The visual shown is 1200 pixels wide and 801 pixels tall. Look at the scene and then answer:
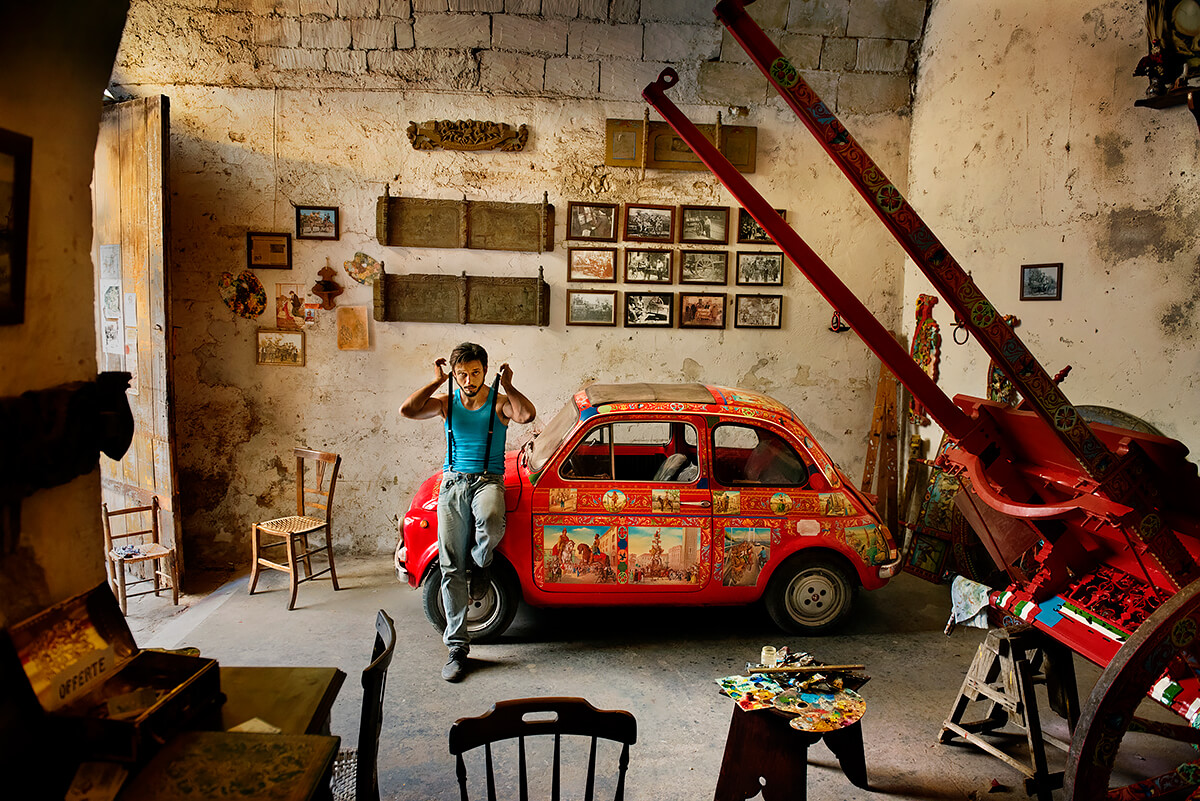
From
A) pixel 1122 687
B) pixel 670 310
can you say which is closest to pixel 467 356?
pixel 670 310

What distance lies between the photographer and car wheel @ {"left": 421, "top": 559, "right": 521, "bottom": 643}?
455 cm

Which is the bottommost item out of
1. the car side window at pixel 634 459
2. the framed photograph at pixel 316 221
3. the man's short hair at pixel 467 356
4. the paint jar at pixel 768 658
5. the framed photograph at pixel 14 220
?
the paint jar at pixel 768 658

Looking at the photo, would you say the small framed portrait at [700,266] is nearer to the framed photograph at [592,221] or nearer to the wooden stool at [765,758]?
the framed photograph at [592,221]

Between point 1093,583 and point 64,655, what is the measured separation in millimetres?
3794

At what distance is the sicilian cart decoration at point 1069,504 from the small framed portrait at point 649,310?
3.00 metres

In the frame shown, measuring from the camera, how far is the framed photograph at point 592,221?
6352 millimetres

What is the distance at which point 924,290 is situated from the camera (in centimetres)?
643

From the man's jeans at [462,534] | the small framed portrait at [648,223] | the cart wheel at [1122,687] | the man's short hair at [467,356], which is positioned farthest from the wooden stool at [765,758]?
the small framed portrait at [648,223]

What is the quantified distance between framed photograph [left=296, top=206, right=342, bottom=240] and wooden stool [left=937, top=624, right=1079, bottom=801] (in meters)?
5.75

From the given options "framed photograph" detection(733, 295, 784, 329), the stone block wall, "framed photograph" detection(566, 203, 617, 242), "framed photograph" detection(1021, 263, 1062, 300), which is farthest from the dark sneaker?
"framed photograph" detection(1021, 263, 1062, 300)

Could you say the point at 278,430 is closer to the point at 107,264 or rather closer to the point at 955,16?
the point at 107,264

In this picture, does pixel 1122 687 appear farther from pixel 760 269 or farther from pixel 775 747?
pixel 760 269

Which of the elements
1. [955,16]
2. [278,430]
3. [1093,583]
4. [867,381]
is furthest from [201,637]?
[955,16]

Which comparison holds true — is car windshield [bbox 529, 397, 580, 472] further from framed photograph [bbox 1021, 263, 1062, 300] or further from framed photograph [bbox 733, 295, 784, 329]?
framed photograph [bbox 1021, 263, 1062, 300]
